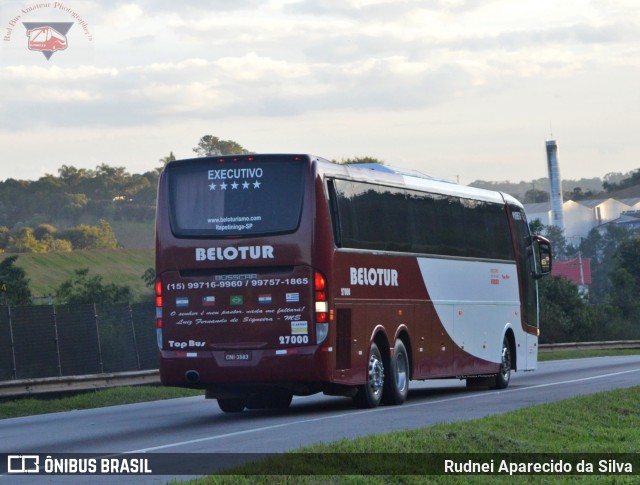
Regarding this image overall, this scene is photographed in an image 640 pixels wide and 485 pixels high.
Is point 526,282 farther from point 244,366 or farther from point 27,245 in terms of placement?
point 27,245

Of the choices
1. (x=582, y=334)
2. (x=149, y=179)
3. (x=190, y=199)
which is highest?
(x=149, y=179)

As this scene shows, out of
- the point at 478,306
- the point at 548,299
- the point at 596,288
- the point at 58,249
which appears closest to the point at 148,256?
the point at 58,249

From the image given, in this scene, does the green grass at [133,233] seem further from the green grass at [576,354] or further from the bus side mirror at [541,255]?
the bus side mirror at [541,255]

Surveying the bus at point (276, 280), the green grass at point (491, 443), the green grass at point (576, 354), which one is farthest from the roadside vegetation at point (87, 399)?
the green grass at point (576, 354)

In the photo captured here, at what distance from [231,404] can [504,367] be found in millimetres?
7447

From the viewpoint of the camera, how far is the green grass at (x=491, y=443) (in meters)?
10.6

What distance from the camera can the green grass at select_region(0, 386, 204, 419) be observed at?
74.9ft

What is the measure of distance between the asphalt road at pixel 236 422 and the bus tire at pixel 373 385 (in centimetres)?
25

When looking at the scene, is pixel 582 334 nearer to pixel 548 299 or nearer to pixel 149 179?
pixel 548 299

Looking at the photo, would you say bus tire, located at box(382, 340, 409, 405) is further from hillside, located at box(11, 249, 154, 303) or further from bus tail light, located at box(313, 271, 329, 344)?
hillside, located at box(11, 249, 154, 303)

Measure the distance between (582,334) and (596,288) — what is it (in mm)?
72037

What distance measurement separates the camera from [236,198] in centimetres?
1819

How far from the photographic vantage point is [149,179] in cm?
18250
